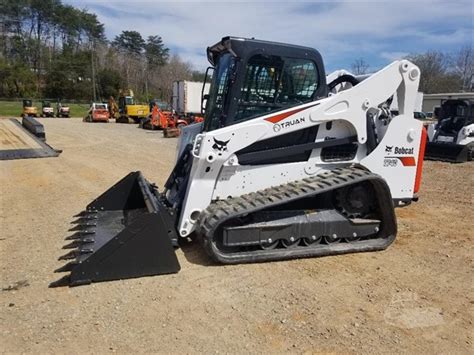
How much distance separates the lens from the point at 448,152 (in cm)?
1315

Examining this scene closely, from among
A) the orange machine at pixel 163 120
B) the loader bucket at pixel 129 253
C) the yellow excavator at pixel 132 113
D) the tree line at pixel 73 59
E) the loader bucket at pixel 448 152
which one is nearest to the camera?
the loader bucket at pixel 129 253

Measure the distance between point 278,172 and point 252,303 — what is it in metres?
1.71

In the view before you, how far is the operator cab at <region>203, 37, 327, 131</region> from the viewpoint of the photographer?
457cm

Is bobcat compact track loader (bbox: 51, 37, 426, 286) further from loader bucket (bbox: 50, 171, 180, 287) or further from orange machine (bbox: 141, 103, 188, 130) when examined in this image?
orange machine (bbox: 141, 103, 188, 130)

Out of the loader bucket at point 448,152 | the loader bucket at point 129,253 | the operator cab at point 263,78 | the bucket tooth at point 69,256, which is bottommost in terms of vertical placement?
the bucket tooth at point 69,256

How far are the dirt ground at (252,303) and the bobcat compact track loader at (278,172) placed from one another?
251mm

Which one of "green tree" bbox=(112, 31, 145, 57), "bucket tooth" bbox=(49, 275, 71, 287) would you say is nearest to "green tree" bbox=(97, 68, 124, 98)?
"green tree" bbox=(112, 31, 145, 57)

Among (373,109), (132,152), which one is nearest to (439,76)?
(132,152)

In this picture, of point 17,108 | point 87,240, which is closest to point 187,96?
point 87,240

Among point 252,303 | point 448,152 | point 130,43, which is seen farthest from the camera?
point 130,43

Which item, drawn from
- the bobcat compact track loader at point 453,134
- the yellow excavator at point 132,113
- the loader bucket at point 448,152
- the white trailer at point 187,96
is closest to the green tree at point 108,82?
the yellow excavator at point 132,113

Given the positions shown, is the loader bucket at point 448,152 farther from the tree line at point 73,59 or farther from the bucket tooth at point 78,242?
the tree line at point 73,59

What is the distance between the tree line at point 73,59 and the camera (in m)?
66.9

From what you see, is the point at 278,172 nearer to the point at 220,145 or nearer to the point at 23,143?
the point at 220,145
